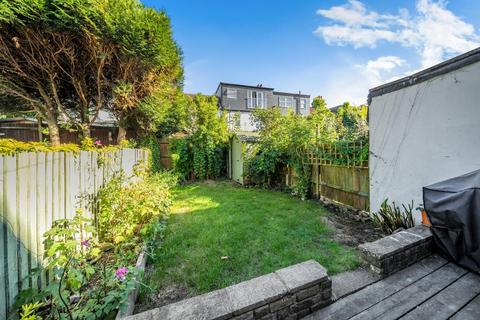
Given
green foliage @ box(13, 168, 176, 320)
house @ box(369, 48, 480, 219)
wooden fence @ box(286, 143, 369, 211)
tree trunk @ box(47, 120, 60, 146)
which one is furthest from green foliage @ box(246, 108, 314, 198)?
tree trunk @ box(47, 120, 60, 146)

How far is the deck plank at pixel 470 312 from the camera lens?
62.7 inches

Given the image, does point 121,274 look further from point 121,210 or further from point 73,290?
point 121,210

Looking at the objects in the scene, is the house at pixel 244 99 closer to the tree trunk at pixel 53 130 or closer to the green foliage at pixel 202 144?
the green foliage at pixel 202 144

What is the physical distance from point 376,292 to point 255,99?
19.8 meters

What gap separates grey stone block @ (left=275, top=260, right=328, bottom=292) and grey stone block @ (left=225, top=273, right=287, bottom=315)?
2.7 inches

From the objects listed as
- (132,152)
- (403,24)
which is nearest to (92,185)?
(132,152)

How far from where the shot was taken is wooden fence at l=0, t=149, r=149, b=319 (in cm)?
151

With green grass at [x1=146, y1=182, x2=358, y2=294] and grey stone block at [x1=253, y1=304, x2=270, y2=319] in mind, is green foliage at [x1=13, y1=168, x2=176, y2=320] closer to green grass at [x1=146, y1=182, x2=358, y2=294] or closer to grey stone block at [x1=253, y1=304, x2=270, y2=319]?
green grass at [x1=146, y1=182, x2=358, y2=294]

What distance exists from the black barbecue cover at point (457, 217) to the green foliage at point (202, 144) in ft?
26.4

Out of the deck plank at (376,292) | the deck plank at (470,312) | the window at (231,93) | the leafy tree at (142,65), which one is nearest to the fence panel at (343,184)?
the deck plank at (376,292)

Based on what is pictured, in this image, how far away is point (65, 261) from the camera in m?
1.65

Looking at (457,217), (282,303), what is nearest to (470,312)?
(457,217)

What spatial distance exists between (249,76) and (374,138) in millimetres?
17428

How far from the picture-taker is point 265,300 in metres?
1.50
